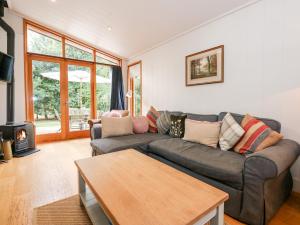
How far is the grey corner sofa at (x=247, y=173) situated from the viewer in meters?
1.31

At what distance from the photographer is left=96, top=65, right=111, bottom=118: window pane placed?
193 inches

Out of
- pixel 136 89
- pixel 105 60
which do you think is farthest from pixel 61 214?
pixel 105 60

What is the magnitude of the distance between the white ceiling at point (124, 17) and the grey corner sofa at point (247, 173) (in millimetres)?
1728

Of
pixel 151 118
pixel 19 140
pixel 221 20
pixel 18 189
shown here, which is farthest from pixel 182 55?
pixel 19 140

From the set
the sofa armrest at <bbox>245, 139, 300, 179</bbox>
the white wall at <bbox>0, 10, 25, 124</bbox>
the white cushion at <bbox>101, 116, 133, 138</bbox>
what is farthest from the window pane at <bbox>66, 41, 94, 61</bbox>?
the sofa armrest at <bbox>245, 139, 300, 179</bbox>

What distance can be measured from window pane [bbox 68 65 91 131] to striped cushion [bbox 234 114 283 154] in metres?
4.00

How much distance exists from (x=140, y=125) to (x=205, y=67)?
149 centimetres

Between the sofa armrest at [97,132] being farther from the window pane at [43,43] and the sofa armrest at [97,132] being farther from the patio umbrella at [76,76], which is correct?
the window pane at [43,43]

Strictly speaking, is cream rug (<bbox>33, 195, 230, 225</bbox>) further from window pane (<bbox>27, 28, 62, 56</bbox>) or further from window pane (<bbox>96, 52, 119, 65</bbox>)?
window pane (<bbox>96, 52, 119, 65</bbox>)

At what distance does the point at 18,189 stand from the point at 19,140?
5.19ft

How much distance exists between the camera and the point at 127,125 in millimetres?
2893

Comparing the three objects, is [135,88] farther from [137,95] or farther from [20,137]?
[20,137]

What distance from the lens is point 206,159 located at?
1.69 m

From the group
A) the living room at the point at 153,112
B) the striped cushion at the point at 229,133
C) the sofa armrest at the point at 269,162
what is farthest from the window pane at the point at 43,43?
the sofa armrest at the point at 269,162
